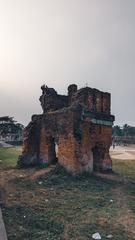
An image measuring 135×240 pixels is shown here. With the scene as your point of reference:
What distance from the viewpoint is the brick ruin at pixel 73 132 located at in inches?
511

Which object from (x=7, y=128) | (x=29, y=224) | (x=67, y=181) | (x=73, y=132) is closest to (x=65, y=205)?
(x=29, y=224)

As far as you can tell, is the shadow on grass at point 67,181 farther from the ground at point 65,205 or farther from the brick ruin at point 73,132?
the brick ruin at point 73,132

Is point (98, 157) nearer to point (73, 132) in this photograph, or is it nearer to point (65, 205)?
point (73, 132)

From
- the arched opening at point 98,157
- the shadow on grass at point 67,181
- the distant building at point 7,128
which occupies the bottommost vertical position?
the shadow on grass at point 67,181

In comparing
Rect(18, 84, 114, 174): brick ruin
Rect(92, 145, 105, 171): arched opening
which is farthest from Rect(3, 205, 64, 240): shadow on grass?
Rect(92, 145, 105, 171): arched opening

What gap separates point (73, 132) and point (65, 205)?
463 cm

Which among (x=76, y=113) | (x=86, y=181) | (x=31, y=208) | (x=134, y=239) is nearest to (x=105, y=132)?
(x=76, y=113)

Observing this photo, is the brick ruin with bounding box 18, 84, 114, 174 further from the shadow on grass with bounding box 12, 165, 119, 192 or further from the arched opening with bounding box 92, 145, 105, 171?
the shadow on grass with bounding box 12, 165, 119, 192

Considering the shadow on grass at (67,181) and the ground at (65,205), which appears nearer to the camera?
the ground at (65,205)

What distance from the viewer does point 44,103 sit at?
16625 mm

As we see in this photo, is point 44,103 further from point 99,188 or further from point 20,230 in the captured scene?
point 20,230

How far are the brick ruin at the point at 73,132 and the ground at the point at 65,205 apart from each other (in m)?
0.87

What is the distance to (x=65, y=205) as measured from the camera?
8672 mm

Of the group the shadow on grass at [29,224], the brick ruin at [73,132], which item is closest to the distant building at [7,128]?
the brick ruin at [73,132]
